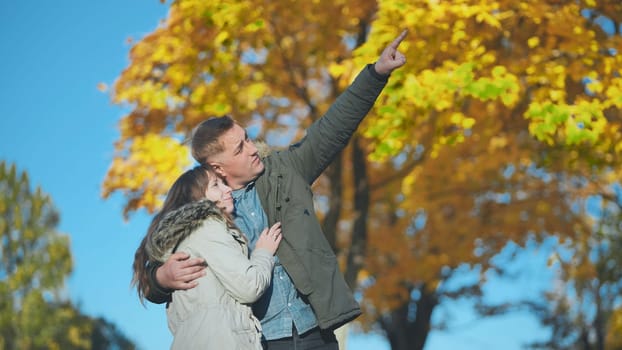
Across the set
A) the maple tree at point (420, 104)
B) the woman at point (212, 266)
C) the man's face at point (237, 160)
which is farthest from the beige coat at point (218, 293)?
the maple tree at point (420, 104)

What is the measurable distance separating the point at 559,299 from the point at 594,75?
18.0 metres

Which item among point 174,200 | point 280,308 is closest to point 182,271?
point 174,200

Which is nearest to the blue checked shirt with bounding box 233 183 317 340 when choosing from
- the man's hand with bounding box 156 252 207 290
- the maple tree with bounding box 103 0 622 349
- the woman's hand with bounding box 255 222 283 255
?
the woman's hand with bounding box 255 222 283 255

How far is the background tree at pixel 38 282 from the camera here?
42531mm

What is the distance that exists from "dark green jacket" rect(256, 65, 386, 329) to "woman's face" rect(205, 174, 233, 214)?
25cm

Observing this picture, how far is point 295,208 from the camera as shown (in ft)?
13.4

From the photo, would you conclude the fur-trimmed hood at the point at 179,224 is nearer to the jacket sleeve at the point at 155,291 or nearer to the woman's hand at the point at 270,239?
the jacket sleeve at the point at 155,291

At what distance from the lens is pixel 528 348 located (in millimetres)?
27609

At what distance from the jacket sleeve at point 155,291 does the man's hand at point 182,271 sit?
111 mm

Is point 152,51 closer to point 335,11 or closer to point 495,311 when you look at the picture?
point 335,11

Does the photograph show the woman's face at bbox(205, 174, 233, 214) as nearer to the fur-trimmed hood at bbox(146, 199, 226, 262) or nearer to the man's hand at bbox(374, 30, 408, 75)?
the fur-trimmed hood at bbox(146, 199, 226, 262)

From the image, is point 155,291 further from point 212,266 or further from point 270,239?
point 270,239

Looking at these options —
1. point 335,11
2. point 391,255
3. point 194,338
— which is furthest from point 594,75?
point 391,255

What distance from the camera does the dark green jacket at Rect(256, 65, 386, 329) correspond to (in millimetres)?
3945
